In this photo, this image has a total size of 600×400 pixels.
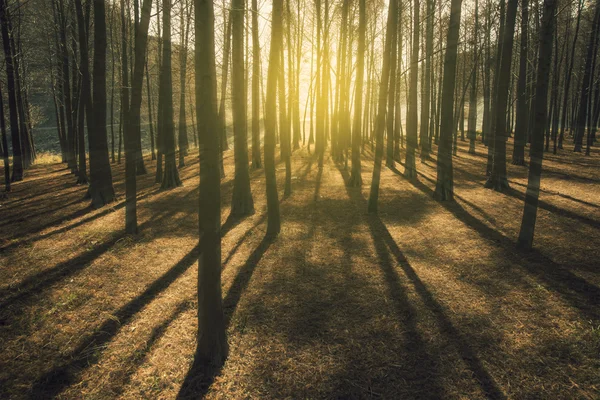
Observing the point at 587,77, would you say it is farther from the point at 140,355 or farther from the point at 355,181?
the point at 140,355

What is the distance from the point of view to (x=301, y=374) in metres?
3.46

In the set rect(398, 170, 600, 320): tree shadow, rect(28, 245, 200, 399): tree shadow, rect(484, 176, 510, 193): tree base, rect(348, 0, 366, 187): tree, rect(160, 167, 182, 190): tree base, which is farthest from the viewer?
rect(160, 167, 182, 190): tree base

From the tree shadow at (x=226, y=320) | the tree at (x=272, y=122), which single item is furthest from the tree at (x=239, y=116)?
the tree shadow at (x=226, y=320)

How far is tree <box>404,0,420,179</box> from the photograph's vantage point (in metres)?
13.5

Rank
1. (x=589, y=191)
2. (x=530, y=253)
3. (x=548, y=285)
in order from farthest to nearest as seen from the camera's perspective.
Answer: (x=589, y=191)
(x=530, y=253)
(x=548, y=285)

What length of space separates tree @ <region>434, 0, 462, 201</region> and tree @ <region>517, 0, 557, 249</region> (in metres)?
3.41

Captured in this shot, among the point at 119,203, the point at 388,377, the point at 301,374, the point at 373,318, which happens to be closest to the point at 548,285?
the point at 373,318

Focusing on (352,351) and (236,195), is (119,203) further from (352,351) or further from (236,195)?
(352,351)

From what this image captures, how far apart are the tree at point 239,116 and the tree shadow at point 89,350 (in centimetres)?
396

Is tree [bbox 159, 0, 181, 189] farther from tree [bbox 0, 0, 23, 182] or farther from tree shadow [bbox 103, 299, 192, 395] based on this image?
tree shadow [bbox 103, 299, 192, 395]

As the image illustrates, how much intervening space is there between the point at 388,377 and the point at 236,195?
6935mm

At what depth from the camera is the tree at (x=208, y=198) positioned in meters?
3.14

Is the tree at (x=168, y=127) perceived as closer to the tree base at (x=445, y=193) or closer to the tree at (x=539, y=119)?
the tree base at (x=445, y=193)

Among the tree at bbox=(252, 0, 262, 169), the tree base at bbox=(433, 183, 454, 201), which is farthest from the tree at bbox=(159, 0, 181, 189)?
the tree base at bbox=(433, 183, 454, 201)
